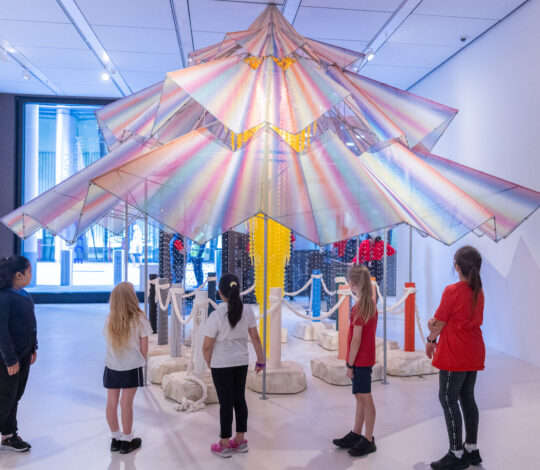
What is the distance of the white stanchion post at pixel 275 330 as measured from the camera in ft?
14.9

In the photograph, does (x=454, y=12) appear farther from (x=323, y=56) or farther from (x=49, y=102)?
(x=49, y=102)

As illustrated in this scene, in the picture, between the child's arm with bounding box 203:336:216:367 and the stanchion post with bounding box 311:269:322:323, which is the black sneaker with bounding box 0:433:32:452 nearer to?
the child's arm with bounding box 203:336:216:367

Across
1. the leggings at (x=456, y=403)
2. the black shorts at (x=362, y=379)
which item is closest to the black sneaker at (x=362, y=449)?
the black shorts at (x=362, y=379)

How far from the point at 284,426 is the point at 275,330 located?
1122mm

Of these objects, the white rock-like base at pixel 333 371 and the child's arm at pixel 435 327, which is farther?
the white rock-like base at pixel 333 371

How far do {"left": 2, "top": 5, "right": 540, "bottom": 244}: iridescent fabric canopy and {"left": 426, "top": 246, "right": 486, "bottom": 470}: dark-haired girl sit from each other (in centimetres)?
99

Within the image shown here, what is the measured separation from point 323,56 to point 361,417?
282 centimetres

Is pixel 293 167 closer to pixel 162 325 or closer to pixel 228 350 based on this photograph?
pixel 228 350

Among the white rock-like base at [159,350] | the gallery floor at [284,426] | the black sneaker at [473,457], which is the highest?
the white rock-like base at [159,350]

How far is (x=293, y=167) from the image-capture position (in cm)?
401

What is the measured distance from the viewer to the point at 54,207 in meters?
4.47

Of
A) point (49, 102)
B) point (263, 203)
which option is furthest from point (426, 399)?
point (49, 102)

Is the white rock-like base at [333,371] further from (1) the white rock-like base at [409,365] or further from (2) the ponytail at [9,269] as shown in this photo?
(2) the ponytail at [9,269]

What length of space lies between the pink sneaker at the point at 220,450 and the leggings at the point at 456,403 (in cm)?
127
